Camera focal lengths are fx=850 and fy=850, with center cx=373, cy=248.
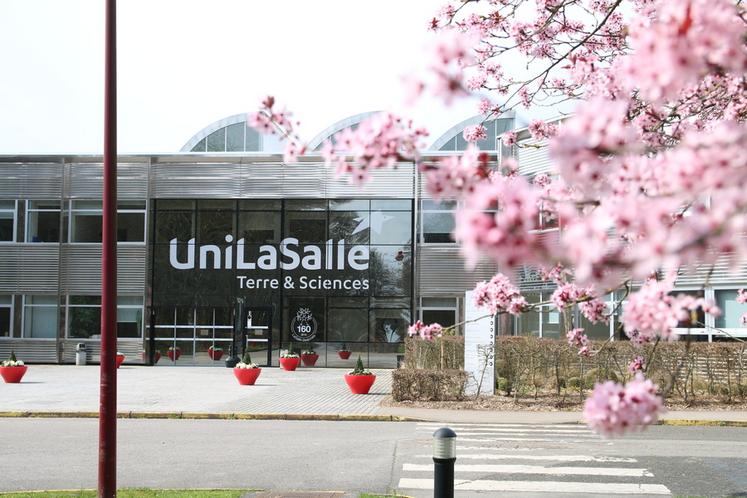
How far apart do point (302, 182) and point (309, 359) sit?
6.97 metres

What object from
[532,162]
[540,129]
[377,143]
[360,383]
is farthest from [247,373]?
[377,143]

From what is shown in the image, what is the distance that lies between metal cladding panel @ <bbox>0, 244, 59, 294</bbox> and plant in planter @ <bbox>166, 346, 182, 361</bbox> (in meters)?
5.20

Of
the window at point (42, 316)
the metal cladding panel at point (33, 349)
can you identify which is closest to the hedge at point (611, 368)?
the metal cladding panel at point (33, 349)

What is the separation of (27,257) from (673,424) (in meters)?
26.7

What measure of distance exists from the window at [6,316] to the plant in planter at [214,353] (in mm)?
8104

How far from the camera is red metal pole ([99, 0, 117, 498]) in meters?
7.78

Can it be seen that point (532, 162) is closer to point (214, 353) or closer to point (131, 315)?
point (214, 353)

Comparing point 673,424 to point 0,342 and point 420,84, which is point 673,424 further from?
point 0,342

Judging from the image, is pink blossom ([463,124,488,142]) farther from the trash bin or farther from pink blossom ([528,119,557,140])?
the trash bin

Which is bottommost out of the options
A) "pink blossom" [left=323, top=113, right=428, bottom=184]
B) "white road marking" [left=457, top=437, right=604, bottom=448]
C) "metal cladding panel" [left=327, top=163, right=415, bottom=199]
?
"white road marking" [left=457, top=437, right=604, bottom=448]

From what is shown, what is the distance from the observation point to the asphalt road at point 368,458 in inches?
385

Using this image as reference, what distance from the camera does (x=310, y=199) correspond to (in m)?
33.7

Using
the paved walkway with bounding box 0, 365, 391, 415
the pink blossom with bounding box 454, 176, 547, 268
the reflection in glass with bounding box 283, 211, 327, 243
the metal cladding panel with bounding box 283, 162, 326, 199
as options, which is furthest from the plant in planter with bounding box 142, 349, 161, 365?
the pink blossom with bounding box 454, 176, 547, 268

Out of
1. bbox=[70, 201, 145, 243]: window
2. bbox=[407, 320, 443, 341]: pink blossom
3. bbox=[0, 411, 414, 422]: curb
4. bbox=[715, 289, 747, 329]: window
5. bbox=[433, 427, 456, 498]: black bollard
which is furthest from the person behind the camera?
bbox=[70, 201, 145, 243]: window
